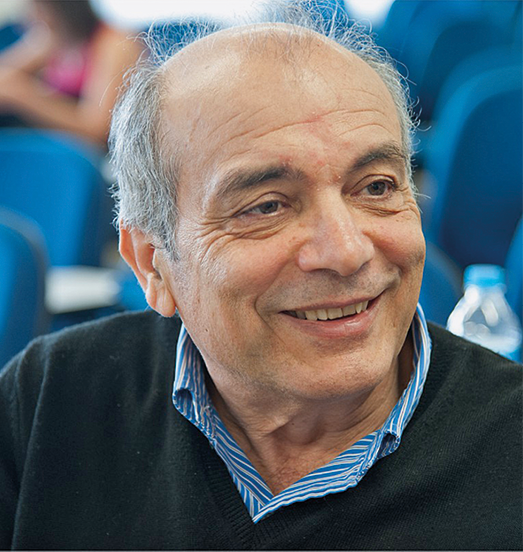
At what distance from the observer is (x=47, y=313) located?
6.28ft

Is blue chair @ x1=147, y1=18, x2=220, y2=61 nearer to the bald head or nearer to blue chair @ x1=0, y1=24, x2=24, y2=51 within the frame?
the bald head

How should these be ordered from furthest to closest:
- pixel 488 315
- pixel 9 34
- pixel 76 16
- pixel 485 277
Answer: pixel 9 34, pixel 76 16, pixel 488 315, pixel 485 277

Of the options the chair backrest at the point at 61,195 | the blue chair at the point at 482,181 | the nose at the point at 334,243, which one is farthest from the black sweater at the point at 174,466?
the blue chair at the point at 482,181

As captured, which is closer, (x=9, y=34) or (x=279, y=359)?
(x=279, y=359)

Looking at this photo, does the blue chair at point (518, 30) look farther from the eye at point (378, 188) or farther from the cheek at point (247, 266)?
the cheek at point (247, 266)

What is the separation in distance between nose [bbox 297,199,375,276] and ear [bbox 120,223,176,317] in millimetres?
280

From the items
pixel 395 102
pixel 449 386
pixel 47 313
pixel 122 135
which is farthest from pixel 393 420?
pixel 47 313

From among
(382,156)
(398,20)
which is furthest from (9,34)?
(382,156)

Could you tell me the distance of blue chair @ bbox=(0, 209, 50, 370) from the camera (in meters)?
1.81

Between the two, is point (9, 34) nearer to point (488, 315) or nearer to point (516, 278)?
point (488, 315)

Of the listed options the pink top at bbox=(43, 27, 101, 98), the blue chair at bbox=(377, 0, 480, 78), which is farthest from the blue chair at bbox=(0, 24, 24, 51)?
the blue chair at bbox=(377, 0, 480, 78)

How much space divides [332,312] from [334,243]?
11cm

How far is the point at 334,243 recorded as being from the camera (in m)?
1.10

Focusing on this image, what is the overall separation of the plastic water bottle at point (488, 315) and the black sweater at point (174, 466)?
2.19ft
